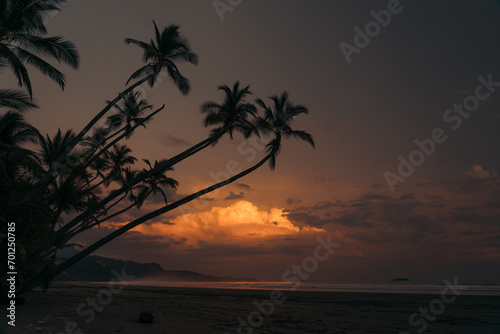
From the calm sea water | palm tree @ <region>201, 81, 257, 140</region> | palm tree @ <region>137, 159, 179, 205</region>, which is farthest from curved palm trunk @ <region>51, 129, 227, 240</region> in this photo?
the calm sea water

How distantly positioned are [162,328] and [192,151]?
11507 millimetres

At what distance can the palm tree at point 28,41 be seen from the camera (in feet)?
39.6

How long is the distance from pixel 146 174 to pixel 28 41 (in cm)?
899

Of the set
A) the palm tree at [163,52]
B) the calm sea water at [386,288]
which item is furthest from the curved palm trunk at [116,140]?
the calm sea water at [386,288]

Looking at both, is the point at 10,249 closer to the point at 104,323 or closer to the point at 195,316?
the point at 104,323

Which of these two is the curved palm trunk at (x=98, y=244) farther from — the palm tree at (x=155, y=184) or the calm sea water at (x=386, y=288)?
the calm sea water at (x=386, y=288)

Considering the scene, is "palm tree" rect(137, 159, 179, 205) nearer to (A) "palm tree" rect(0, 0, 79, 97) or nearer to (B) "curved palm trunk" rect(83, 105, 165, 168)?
(B) "curved palm trunk" rect(83, 105, 165, 168)

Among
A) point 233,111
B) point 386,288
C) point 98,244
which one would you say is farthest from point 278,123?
point 386,288

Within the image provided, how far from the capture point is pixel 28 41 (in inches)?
542

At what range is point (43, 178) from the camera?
17594 millimetres

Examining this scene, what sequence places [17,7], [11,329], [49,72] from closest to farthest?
[11,329] → [17,7] → [49,72]

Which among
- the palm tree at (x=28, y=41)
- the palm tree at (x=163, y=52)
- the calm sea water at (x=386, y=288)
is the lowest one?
the calm sea water at (x=386, y=288)

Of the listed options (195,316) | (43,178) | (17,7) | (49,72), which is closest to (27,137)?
(43,178)

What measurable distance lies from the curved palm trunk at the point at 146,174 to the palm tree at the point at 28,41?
7.11m
